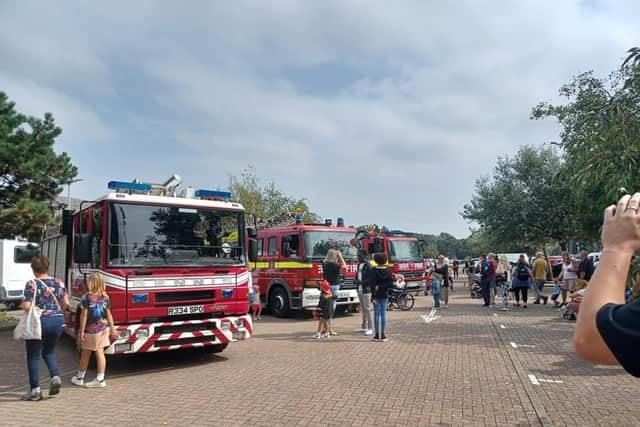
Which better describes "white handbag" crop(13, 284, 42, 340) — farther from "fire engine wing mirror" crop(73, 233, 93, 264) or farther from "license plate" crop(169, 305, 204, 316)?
"license plate" crop(169, 305, 204, 316)

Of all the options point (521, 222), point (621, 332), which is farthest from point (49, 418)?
point (521, 222)

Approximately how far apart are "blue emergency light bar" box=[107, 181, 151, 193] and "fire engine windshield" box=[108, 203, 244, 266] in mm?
386

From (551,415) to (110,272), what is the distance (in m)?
5.94

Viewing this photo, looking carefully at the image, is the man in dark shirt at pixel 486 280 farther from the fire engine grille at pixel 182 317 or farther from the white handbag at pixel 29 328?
the white handbag at pixel 29 328

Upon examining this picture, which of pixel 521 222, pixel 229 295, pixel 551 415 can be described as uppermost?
pixel 521 222

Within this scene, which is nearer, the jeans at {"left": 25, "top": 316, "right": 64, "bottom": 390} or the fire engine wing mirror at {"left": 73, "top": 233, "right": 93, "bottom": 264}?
the jeans at {"left": 25, "top": 316, "right": 64, "bottom": 390}

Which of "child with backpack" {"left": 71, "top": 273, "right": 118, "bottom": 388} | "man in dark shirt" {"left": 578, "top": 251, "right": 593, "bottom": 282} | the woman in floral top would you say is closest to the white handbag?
the woman in floral top

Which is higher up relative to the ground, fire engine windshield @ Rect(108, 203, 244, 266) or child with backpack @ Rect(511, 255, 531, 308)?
fire engine windshield @ Rect(108, 203, 244, 266)

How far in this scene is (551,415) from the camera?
5.39 meters

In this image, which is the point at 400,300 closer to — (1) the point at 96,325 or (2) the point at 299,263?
(2) the point at 299,263

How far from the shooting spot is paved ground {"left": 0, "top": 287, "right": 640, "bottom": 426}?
5383mm

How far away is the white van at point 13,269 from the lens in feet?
61.9

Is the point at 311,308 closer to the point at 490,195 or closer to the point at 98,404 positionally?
the point at 98,404

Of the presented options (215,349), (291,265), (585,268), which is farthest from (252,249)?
(585,268)
